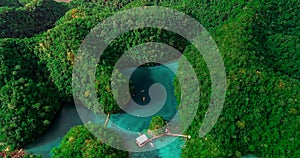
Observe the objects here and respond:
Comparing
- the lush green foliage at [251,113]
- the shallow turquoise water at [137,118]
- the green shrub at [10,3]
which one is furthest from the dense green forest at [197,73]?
the green shrub at [10,3]

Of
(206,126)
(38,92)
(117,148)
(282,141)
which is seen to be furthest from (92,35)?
(282,141)

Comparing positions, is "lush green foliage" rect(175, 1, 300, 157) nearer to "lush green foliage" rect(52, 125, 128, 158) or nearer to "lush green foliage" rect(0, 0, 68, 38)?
"lush green foliage" rect(52, 125, 128, 158)

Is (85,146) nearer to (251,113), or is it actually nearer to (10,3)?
(251,113)

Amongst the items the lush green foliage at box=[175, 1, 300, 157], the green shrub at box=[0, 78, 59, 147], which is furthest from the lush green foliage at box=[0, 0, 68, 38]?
the lush green foliage at box=[175, 1, 300, 157]

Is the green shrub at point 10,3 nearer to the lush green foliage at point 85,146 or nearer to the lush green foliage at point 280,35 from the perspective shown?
the lush green foliage at point 85,146

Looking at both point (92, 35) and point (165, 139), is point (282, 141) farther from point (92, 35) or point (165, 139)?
point (92, 35)

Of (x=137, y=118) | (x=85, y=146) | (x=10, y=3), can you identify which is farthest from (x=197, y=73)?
(x=10, y=3)
